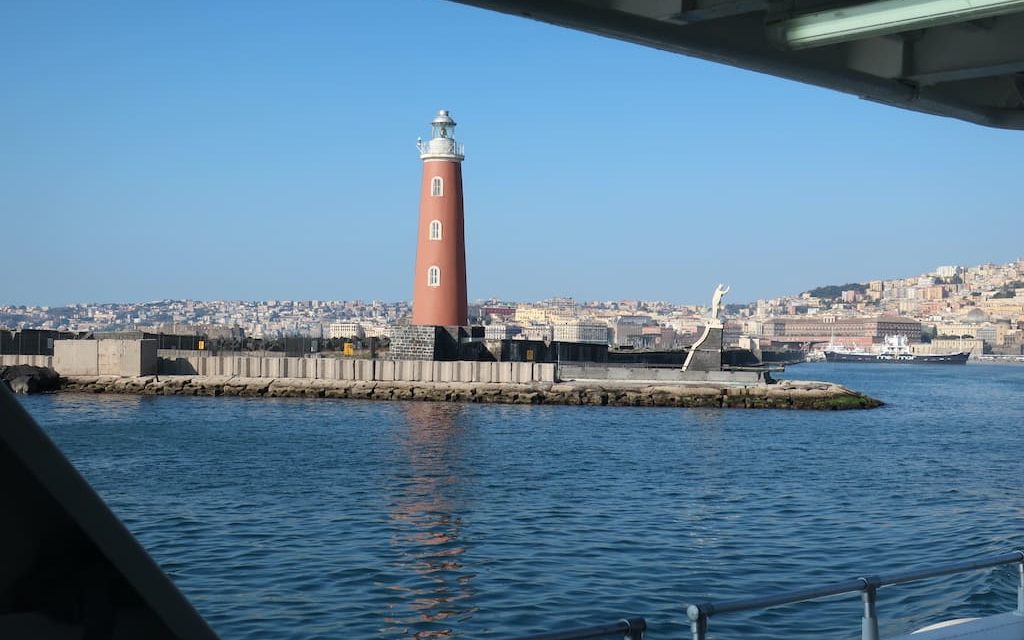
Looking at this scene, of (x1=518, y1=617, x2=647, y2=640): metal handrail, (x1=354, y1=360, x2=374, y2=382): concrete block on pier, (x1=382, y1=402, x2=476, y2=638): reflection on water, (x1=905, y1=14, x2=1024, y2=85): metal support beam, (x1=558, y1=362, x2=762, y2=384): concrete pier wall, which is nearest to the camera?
(x1=518, y1=617, x2=647, y2=640): metal handrail

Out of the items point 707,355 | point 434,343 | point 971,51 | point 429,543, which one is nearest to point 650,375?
point 707,355

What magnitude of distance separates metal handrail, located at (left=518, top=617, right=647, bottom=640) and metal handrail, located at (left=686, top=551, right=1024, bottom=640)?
0.18 m

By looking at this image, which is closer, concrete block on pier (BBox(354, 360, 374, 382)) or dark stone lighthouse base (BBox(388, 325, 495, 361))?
dark stone lighthouse base (BBox(388, 325, 495, 361))

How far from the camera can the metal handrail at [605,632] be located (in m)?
3.05

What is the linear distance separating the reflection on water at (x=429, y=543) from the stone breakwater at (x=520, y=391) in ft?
42.8

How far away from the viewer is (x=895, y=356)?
5920 inches

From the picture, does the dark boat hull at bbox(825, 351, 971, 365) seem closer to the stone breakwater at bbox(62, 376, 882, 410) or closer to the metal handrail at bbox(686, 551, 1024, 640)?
the stone breakwater at bbox(62, 376, 882, 410)

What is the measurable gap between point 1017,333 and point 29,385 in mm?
174435

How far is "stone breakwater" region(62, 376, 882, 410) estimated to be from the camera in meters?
41.1

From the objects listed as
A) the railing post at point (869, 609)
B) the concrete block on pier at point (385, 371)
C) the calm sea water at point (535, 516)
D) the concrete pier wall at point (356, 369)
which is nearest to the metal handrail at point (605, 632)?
the railing post at point (869, 609)

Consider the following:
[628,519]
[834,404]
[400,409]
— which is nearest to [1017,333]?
[834,404]

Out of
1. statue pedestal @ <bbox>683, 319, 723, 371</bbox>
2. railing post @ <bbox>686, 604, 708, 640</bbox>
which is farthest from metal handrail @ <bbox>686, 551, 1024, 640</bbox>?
statue pedestal @ <bbox>683, 319, 723, 371</bbox>

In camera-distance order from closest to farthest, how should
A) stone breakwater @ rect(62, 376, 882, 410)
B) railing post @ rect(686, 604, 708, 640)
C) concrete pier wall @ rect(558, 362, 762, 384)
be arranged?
1. railing post @ rect(686, 604, 708, 640)
2. stone breakwater @ rect(62, 376, 882, 410)
3. concrete pier wall @ rect(558, 362, 762, 384)

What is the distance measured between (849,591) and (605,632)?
1.25 m
